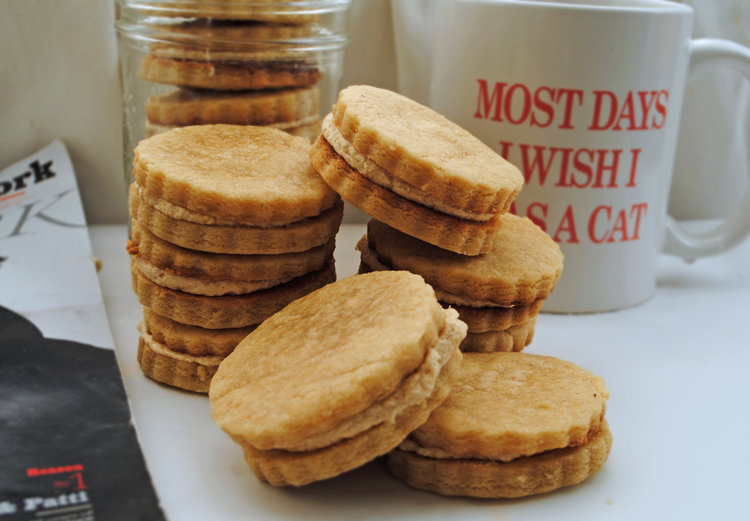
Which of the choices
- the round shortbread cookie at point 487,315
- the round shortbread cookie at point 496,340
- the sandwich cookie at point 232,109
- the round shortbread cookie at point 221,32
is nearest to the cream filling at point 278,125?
the sandwich cookie at point 232,109

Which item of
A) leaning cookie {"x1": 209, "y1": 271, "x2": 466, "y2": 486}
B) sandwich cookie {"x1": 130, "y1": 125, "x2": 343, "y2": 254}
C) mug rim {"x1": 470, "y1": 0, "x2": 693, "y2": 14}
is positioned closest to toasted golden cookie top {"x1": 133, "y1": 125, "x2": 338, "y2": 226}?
sandwich cookie {"x1": 130, "y1": 125, "x2": 343, "y2": 254}

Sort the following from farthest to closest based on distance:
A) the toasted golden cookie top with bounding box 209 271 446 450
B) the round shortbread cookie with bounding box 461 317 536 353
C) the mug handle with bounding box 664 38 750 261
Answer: the mug handle with bounding box 664 38 750 261 < the round shortbread cookie with bounding box 461 317 536 353 < the toasted golden cookie top with bounding box 209 271 446 450

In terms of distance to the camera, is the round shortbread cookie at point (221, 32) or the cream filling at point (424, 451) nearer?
the cream filling at point (424, 451)

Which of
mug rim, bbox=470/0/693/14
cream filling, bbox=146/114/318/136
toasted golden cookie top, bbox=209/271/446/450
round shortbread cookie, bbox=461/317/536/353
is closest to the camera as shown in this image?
toasted golden cookie top, bbox=209/271/446/450

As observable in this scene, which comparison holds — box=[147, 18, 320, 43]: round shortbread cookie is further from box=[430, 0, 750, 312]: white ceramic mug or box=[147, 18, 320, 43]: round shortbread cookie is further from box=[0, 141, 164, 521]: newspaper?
box=[0, 141, 164, 521]: newspaper

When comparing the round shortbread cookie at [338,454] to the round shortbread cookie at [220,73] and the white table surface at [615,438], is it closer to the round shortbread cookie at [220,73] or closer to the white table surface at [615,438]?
the white table surface at [615,438]

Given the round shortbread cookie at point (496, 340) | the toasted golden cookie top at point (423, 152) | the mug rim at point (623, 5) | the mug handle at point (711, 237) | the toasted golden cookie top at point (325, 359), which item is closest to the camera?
the toasted golden cookie top at point (325, 359)
